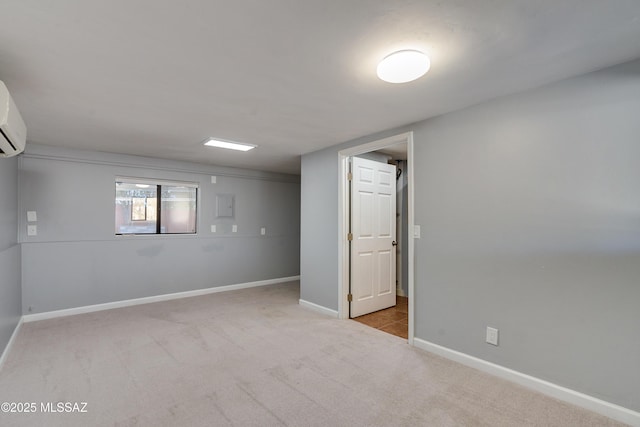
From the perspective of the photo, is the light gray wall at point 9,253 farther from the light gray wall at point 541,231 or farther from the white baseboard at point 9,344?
the light gray wall at point 541,231

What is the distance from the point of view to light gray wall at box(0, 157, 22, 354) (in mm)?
2678

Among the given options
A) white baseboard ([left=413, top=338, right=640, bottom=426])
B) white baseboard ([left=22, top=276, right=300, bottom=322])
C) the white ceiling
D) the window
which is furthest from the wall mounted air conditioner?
white baseboard ([left=413, top=338, right=640, bottom=426])

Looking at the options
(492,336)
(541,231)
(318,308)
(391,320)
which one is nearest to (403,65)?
(541,231)

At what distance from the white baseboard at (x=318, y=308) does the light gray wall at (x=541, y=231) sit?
1253 millimetres

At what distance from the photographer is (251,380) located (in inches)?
91.2

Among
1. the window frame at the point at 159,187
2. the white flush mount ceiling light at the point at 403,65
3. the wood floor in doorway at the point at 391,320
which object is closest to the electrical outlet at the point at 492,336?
the wood floor in doorway at the point at 391,320

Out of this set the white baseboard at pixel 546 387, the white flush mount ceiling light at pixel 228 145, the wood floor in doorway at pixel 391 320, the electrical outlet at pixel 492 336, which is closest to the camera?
the white baseboard at pixel 546 387

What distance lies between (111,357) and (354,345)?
2270 millimetres

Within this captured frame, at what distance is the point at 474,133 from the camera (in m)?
2.55

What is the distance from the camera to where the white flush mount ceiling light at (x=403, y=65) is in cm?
173

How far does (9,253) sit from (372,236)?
398cm

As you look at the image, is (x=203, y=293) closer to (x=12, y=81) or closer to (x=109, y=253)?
(x=109, y=253)

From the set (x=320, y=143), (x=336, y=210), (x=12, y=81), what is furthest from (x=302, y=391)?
(x=12, y=81)

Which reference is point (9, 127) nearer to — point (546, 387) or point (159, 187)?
point (159, 187)
